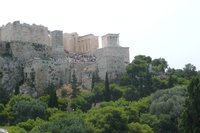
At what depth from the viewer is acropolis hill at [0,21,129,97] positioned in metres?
56.3

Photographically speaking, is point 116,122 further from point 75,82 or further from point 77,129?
point 75,82

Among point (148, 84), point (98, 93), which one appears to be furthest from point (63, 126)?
point (148, 84)

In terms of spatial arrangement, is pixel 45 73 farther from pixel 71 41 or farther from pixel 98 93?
pixel 71 41

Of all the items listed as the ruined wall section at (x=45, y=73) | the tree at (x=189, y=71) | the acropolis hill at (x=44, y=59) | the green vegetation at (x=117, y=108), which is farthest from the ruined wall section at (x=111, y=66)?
the tree at (x=189, y=71)

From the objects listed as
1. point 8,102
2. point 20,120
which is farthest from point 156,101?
point 8,102

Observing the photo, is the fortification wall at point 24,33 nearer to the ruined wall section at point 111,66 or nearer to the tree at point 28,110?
the ruined wall section at point 111,66

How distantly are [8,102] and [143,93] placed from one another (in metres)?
20.6

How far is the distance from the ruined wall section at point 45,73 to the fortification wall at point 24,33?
6986mm

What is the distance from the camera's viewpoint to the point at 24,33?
62125 millimetres

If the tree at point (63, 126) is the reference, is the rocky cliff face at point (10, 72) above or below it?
above

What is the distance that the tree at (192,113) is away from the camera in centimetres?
3322

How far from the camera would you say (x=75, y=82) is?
5228 centimetres

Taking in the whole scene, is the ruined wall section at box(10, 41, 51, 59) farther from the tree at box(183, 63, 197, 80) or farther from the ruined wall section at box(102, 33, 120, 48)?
the tree at box(183, 63, 197, 80)

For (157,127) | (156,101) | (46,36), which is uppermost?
(46,36)
